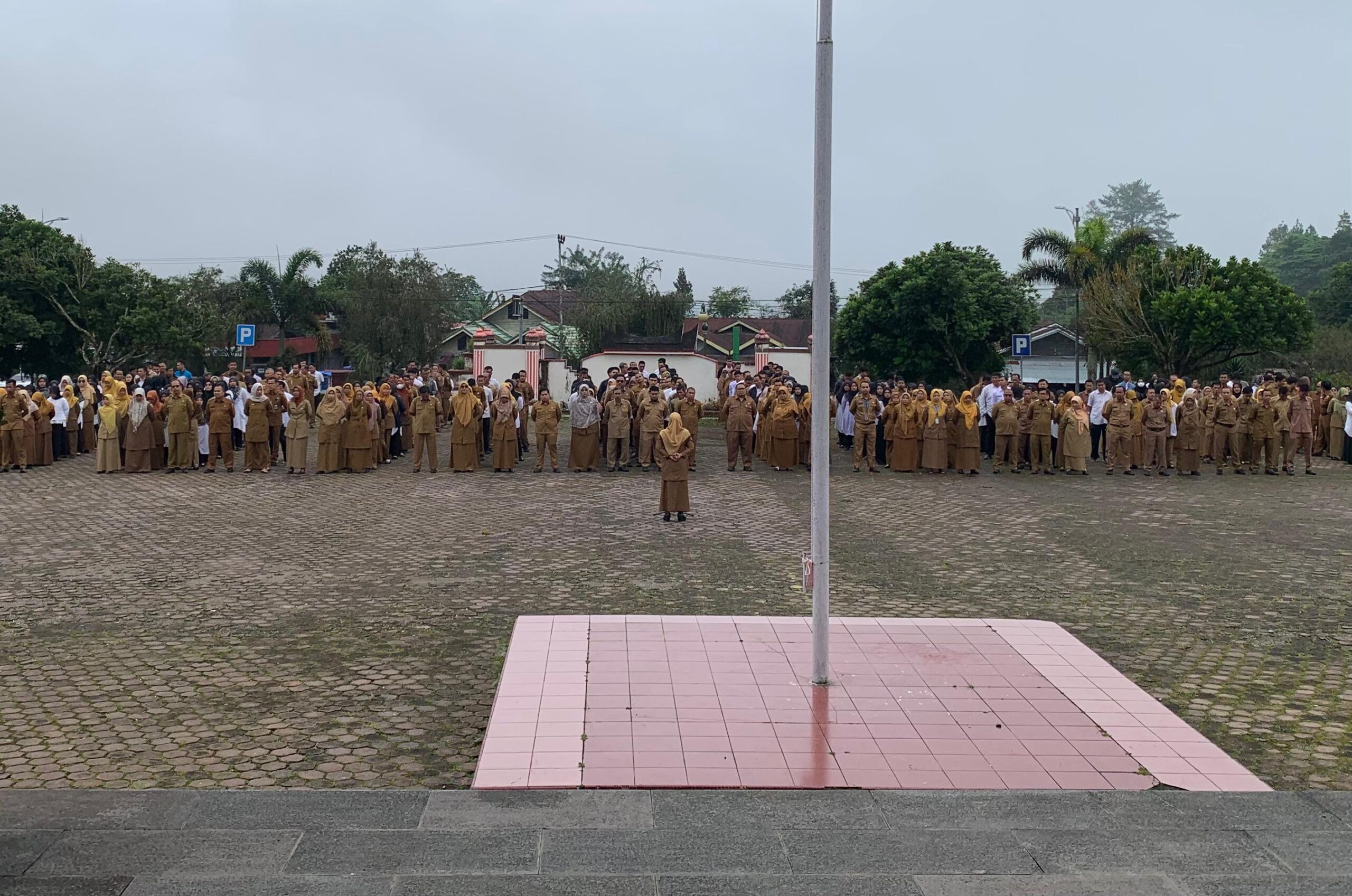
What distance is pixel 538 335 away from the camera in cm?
4088

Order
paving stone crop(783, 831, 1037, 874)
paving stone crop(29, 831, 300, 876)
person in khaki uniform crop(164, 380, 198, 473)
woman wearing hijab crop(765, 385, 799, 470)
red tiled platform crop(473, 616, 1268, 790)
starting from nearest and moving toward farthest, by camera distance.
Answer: paving stone crop(29, 831, 300, 876)
paving stone crop(783, 831, 1037, 874)
red tiled platform crop(473, 616, 1268, 790)
person in khaki uniform crop(164, 380, 198, 473)
woman wearing hijab crop(765, 385, 799, 470)

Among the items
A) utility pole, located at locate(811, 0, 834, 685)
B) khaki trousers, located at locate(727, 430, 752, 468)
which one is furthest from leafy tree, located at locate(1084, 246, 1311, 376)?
utility pole, located at locate(811, 0, 834, 685)

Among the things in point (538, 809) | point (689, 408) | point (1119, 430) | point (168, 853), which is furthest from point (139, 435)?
point (1119, 430)

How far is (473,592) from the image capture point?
1074cm

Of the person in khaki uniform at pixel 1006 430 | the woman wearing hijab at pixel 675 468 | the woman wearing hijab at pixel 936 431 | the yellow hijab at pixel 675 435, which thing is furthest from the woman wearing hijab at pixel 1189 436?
the yellow hijab at pixel 675 435

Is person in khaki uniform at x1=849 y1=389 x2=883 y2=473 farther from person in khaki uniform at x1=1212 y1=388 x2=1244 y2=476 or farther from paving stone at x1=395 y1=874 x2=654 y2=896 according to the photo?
paving stone at x1=395 y1=874 x2=654 y2=896

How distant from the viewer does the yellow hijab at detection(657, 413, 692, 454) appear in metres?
→ 14.6

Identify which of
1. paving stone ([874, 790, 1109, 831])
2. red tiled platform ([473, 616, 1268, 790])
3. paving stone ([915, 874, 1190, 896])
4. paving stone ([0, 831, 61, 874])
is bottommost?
paving stone ([915, 874, 1190, 896])

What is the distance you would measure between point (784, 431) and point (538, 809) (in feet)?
51.0

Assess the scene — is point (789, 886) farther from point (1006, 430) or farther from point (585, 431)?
point (1006, 430)

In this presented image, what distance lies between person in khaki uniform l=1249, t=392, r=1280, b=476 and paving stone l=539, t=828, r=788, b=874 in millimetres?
18809

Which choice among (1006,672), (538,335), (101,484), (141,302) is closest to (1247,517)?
(1006,672)

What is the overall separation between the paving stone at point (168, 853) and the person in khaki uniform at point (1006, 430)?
17.4 m

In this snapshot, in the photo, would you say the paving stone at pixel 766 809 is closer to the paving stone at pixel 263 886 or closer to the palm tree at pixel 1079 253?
the paving stone at pixel 263 886
